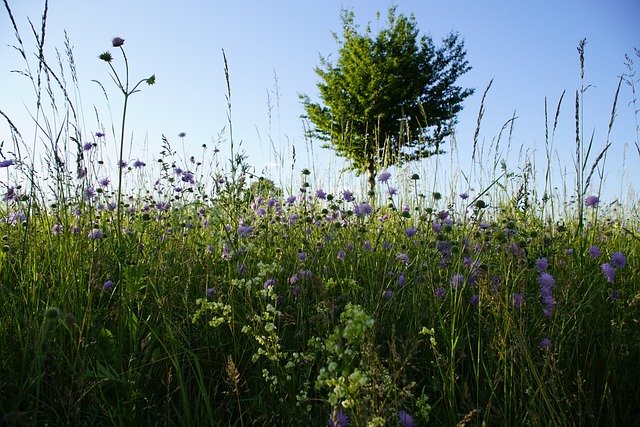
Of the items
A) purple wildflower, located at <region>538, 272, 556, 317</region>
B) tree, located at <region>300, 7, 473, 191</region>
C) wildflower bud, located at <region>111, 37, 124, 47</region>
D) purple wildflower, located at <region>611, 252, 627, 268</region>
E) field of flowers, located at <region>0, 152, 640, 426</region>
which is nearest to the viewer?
field of flowers, located at <region>0, 152, 640, 426</region>

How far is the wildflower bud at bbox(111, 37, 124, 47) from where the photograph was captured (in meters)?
1.70

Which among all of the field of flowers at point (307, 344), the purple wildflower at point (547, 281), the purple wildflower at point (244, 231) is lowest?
the field of flowers at point (307, 344)

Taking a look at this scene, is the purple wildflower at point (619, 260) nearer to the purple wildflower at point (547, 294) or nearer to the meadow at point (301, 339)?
the meadow at point (301, 339)

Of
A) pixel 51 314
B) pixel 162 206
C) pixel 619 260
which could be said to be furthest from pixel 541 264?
pixel 162 206

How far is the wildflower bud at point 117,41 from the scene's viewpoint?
5.57 ft

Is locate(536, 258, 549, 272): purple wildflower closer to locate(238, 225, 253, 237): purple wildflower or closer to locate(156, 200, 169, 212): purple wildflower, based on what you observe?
locate(238, 225, 253, 237): purple wildflower

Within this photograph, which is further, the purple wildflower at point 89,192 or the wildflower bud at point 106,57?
the purple wildflower at point 89,192

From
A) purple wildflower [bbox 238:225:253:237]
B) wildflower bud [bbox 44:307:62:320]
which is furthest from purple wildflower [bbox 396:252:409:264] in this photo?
wildflower bud [bbox 44:307:62:320]

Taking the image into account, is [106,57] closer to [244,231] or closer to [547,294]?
[244,231]

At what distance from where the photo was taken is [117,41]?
171cm

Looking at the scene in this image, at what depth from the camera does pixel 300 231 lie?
9.02ft

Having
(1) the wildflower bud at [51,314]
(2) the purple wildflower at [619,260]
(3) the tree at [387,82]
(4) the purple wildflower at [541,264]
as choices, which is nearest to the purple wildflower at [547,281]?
(4) the purple wildflower at [541,264]

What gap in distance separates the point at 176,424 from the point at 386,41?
18525 mm

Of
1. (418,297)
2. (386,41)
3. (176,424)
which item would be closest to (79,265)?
(176,424)
